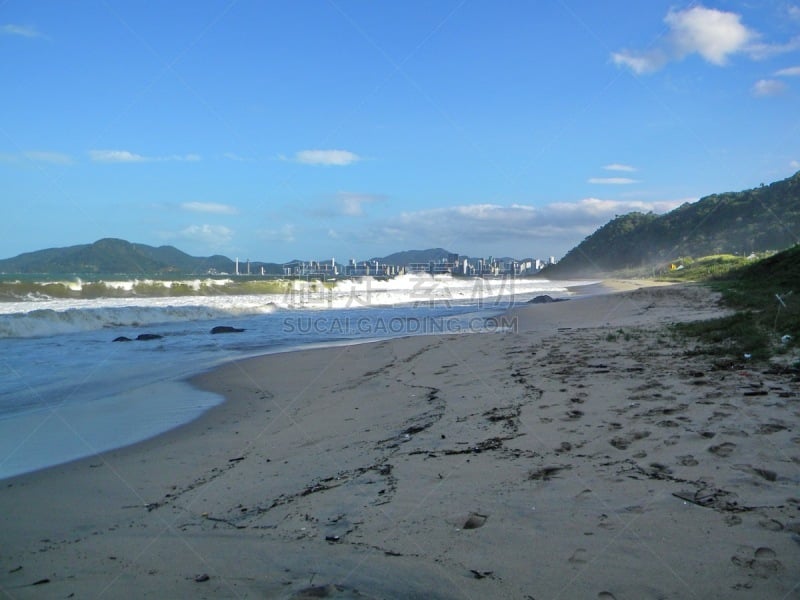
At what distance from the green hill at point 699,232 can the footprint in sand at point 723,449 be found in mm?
59508

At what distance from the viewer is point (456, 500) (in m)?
3.54

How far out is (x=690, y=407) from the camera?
4.98 meters

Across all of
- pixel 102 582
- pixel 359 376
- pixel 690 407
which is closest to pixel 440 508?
pixel 102 582

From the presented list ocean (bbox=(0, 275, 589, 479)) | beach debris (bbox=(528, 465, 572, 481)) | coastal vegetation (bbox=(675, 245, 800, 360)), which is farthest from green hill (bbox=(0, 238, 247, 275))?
beach debris (bbox=(528, 465, 572, 481))

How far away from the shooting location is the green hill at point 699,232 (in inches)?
2409

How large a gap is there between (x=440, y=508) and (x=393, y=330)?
15022 mm

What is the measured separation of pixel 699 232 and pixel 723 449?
8325cm

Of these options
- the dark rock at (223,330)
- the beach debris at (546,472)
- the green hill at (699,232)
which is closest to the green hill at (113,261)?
the dark rock at (223,330)

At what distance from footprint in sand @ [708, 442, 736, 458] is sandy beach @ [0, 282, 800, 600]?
2 centimetres

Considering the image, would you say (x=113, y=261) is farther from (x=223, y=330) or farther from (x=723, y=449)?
(x=723, y=449)

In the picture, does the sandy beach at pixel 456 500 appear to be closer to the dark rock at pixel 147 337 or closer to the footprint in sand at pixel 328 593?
the footprint in sand at pixel 328 593

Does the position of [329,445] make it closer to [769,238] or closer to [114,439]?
[114,439]

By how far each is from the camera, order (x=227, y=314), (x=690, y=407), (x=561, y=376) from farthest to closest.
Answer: (x=227, y=314) → (x=561, y=376) → (x=690, y=407)

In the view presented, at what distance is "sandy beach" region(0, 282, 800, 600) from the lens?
2.63 meters
